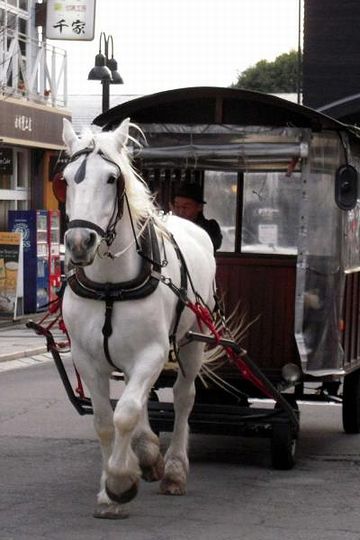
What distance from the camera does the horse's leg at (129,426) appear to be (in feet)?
24.2

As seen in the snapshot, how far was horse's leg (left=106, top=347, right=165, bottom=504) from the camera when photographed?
7.38m

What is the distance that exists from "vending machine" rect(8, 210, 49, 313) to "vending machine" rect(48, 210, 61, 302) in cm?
35

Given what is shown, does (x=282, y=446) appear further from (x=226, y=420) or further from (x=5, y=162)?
(x=5, y=162)

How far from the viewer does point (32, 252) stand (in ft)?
81.7

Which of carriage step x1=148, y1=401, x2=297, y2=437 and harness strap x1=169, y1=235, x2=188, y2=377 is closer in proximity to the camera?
harness strap x1=169, y1=235, x2=188, y2=377

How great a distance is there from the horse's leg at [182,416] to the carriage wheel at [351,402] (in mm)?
2326

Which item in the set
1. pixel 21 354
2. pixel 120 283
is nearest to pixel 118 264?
pixel 120 283

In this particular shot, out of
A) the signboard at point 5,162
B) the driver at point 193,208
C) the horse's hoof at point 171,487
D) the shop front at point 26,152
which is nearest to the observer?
the horse's hoof at point 171,487

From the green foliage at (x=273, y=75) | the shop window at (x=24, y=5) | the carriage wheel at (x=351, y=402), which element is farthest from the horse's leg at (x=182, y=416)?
the green foliage at (x=273, y=75)

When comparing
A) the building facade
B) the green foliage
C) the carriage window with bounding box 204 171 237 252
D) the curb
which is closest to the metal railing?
the building facade

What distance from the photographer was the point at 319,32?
2961cm

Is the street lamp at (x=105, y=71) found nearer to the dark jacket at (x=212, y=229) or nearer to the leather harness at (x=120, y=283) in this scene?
the dark jacket at (x=212, y=229)

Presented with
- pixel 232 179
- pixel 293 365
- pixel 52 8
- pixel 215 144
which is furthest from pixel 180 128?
pixel 52 8

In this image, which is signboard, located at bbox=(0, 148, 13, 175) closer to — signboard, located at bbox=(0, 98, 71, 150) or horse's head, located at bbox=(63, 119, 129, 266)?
signboard, located at bbox=(0, 98, 71, 150)
